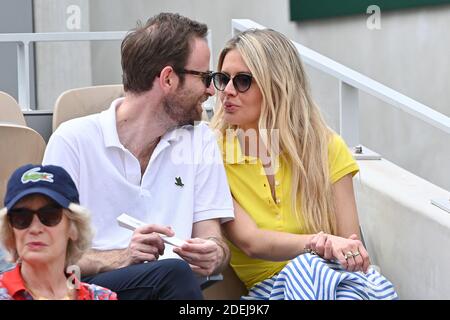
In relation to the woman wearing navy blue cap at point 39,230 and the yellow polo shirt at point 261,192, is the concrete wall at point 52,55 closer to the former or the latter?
the yellow polo shirt at point 261,192

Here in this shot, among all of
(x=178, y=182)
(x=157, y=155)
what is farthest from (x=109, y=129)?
(x=178, y=182)

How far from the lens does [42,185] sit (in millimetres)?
2857

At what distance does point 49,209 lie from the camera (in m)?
2.86

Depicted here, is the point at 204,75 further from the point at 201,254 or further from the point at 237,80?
the point at 201,254

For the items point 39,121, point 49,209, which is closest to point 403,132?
point 39,121

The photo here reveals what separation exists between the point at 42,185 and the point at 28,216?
0.09m

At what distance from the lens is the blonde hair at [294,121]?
393 centimetres

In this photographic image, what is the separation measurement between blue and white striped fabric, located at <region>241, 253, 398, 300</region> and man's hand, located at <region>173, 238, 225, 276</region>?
24cm

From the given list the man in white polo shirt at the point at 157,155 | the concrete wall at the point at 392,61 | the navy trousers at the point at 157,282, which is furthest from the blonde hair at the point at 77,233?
the concrete wall at the point at 392,61

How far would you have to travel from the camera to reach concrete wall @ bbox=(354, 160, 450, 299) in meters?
3.96

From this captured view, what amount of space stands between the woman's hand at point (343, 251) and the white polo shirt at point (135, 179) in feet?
1.09

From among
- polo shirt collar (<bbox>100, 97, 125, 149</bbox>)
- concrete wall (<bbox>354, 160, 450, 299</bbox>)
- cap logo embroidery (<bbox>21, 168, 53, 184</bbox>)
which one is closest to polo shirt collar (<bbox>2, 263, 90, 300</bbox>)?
cap logo embroidery (<bbox>21, 168, 53, 184</bbox>)

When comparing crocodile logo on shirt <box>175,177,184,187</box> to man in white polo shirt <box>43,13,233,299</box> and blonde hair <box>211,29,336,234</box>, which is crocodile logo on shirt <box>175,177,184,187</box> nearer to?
man in white polo shirt <box>43,13,233,299</box>
